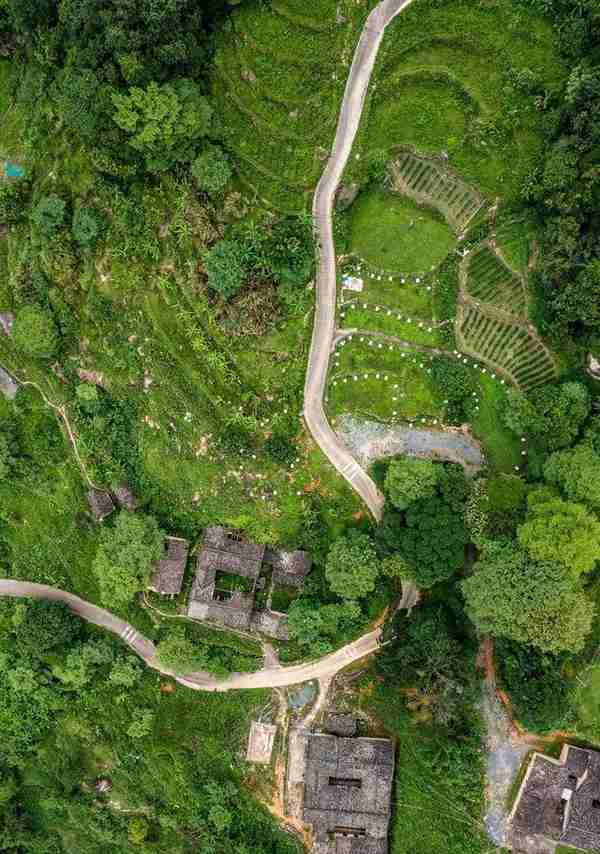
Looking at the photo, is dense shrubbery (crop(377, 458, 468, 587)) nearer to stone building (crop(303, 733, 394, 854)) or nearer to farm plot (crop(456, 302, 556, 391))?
farm plot (crop(456, 302, 556, 391))

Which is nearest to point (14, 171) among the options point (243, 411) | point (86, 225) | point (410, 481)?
point (86, 225)

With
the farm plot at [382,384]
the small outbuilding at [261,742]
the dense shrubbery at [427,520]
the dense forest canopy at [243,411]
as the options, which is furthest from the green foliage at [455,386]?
the small outbuilding at [261,742]

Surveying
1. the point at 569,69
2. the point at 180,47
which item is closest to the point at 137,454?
the point at 180,47

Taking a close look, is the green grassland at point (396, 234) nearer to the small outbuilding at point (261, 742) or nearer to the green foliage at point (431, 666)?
the green foliage at point (431, 666)

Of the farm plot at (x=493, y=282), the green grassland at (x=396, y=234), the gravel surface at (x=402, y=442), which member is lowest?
the gravel surface at (x=402, y=442)

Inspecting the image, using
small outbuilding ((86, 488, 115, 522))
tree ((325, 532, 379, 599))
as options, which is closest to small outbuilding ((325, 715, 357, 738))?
tree ((325, 532, 379, 599))

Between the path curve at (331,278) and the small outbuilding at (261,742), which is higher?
the path curve at (331,278)

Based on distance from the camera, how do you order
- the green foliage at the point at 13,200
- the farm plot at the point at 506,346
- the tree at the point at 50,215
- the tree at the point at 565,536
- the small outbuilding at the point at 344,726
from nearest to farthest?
the tree at the point at 565,536, the farm plot at the point at 506,346, the tree at the point at 50,215, the small outbuilding at the point at 344,726, the green foliage at the point at 13,200
